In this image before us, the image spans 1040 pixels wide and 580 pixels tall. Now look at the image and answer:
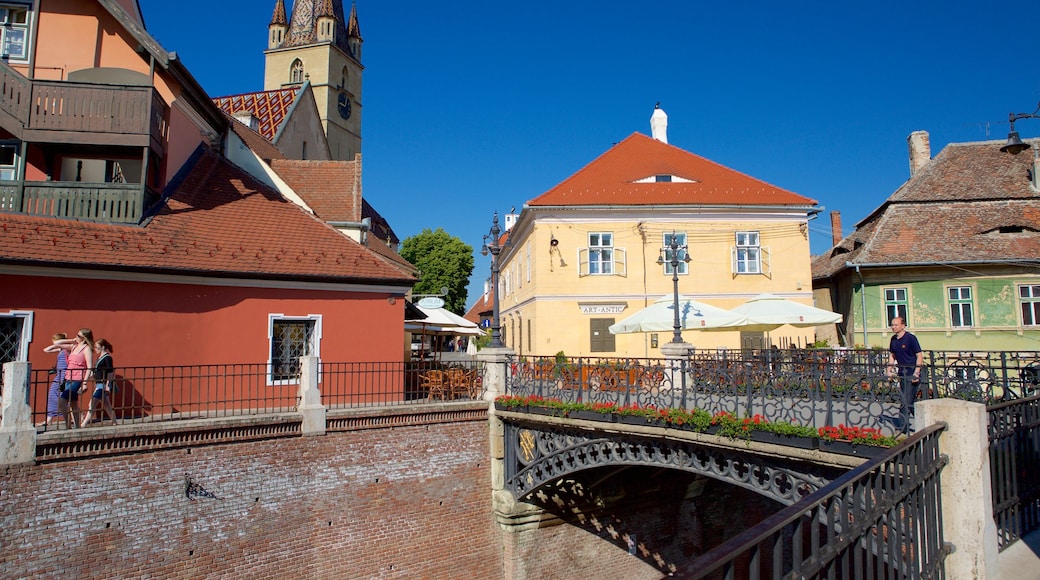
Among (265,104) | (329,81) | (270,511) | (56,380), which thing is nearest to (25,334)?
(56,380)

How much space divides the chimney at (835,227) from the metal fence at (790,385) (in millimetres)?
20732

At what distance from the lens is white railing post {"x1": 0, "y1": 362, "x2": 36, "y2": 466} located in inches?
357

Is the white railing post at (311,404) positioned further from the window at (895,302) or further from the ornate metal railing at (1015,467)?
the window at (895,302)

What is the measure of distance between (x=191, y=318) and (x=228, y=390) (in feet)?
5.46

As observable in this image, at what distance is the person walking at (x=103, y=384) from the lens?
10266mm

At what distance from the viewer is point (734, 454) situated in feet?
30.2

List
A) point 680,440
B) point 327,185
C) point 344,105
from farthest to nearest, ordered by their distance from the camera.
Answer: point 344,105
point 327,185
point 680,440

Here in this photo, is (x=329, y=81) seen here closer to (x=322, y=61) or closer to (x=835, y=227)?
(x=322, y=61)

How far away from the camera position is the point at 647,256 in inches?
956

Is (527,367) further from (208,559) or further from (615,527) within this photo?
(208,559)

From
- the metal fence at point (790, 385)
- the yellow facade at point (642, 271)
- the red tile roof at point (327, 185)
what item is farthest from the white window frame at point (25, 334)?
the yellow facade at point (642, 271)

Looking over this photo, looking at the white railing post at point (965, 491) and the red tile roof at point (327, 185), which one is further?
the red tile roof at point (327, 185)

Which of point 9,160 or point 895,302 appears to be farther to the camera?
point 895,302

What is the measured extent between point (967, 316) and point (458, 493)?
776 inches
